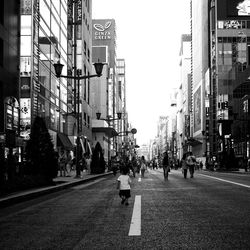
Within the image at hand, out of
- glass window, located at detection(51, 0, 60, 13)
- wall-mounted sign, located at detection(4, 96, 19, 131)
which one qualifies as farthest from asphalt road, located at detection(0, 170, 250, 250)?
glass window, located at detection(51, 0, 60, 13)

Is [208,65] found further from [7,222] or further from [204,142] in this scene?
[7,222]

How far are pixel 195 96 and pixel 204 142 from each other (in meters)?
17.9

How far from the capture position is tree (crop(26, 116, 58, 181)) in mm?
21172

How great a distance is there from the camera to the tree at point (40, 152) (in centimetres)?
2117

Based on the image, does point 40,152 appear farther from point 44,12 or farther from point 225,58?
point 225,58

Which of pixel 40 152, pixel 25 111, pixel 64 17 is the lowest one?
pixel 40 152

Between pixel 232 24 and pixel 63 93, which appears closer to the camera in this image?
pixel 63 93

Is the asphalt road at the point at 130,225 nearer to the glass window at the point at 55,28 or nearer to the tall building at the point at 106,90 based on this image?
the glass window at the point at 55,28

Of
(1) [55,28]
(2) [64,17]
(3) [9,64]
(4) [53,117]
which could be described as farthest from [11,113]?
(2) [64,17]

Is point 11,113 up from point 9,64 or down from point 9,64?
down

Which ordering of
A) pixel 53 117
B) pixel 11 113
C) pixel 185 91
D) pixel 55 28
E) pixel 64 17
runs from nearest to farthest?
pixel 11 113 → pixel 53 117 → pixel 55 28 → pixel 64 17 → pixel 185 91

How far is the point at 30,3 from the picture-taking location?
127 feet

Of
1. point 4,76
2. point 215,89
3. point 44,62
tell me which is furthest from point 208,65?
point 4,76

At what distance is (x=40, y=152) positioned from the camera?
69.4 feet
